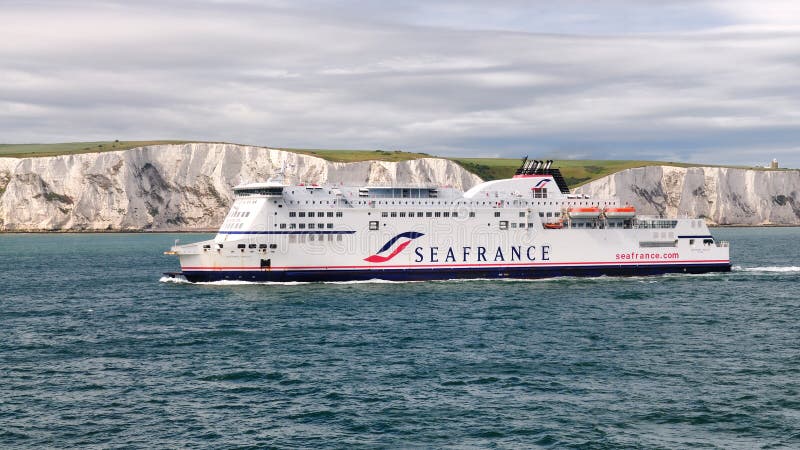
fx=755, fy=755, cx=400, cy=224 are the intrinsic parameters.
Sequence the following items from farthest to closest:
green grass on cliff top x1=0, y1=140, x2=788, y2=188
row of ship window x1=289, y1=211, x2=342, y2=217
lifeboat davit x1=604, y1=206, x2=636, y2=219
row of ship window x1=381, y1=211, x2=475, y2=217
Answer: green grass on cliff top x1=0, y1=140, x2=788, y2=188
lifeboat davit x1=604, y1=206, x2=636, y2=219
row of ship window x1=381, y1=211, x2=475, y2=217
row of ship window x1=289, y1=211, x2=342, y2=217

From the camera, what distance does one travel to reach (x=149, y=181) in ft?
371

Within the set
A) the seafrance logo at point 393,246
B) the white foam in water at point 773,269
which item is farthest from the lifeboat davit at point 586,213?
the white foam in water at point 773,269

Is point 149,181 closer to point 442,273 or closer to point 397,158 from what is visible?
point 397,158

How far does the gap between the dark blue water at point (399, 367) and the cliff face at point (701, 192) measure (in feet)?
299

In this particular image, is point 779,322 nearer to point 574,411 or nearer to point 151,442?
point 574,411

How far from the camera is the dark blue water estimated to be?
701 inches

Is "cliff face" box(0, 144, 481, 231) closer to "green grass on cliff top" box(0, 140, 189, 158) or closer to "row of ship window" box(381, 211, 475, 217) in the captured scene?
"green grass on cliff top" box(0, 140, 189, 158)

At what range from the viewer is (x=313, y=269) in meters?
44.0

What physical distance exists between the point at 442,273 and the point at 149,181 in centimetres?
7884

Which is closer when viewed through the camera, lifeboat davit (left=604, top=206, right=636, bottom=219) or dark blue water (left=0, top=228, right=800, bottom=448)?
dark blue water (left=0, top=228, right=800, bottom=448)

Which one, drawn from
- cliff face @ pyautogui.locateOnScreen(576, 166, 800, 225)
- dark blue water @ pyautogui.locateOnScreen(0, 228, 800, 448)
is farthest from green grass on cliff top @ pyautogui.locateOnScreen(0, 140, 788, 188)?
dark blue water @ pyautogui.locateOnScreen(0, 228, 800, 448)

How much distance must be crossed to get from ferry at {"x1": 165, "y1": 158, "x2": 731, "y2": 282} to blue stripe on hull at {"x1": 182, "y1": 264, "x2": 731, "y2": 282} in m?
0.06

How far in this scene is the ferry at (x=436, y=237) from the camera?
143 feet

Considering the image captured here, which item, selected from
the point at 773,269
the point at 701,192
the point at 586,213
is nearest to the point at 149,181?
the point at 586,213
